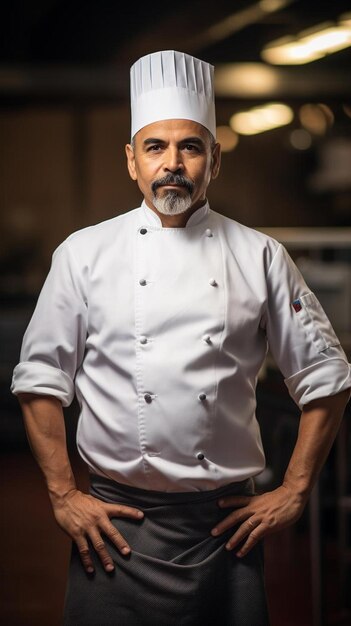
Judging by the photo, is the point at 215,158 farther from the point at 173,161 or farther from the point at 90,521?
the point at 90,521

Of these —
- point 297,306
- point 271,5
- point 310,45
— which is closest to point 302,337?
point 297,306

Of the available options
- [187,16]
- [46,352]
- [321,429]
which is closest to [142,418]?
[46,352]

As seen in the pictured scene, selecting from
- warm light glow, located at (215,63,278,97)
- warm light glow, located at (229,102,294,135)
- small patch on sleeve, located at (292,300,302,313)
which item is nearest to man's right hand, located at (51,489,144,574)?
small patch on sleeve, located at (292,300,302,313)

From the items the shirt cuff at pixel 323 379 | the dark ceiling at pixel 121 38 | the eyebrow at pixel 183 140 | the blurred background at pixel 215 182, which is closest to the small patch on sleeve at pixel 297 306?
the shirt cuff at pixel 323 379

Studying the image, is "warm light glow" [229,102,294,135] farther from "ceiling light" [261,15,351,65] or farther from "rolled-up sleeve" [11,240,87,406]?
"rolled-up sleeve" [11,240,87,406]

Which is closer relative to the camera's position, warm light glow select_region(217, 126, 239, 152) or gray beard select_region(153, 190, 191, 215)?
gray beard select_region(153, 190, 191, 215)

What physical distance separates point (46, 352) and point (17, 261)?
7.16m

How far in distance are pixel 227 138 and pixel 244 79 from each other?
192 cm

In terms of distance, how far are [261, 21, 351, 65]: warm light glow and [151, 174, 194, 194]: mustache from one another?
3.02 meters

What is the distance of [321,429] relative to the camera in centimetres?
155

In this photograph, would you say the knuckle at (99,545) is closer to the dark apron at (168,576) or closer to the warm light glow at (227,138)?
the dark apron at (168,576)

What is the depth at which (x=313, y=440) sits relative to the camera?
Result: 1.55m

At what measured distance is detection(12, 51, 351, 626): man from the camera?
148 cm

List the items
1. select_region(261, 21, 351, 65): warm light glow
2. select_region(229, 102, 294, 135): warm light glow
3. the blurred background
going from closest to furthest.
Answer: the blurred background, select_region(261, 21, 351, 65): warm light glow, select_region(229, 102, 294, 135): warm light glow
